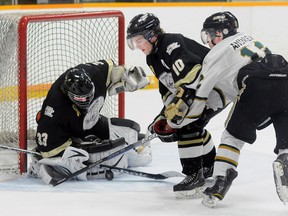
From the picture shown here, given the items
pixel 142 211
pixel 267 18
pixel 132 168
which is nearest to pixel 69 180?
pixel 132 168

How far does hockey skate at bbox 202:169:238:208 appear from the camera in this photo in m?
3.00

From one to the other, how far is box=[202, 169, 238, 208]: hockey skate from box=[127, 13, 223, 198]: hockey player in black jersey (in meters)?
0.19

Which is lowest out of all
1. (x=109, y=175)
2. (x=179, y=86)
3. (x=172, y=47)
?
(x=109, y=175)

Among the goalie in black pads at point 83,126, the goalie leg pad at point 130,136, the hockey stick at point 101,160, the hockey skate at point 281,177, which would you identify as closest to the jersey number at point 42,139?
the goalie in black pads at point 83,126

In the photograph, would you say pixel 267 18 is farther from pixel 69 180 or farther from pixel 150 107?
pixel 69 180

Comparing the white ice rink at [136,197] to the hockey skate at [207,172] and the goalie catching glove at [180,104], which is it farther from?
the goalie catching glove at [180,104]

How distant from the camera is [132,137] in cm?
388

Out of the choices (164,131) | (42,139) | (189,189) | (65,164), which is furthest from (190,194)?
(42,139)

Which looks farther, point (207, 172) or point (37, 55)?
point (37, 55)

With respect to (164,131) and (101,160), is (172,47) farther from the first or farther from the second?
(101,160)

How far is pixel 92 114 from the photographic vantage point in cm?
372

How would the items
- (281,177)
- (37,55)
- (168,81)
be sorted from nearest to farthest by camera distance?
(281,177) → (168,81) → (37,55)

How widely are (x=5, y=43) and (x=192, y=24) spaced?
11.4 feet

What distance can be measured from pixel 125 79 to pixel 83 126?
1.13 ft
